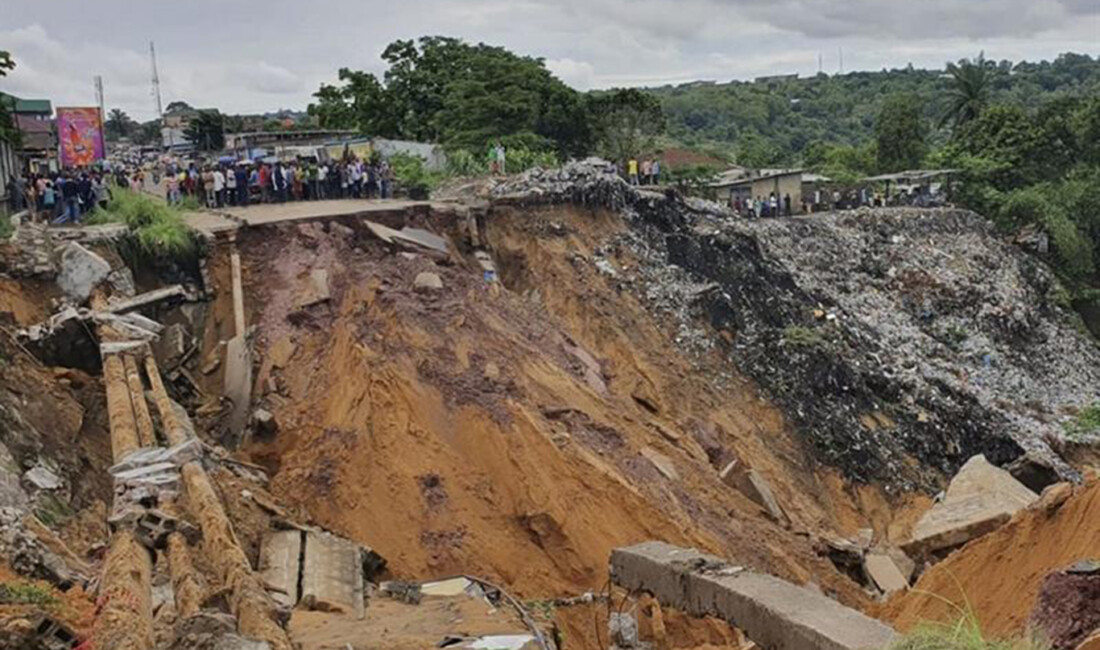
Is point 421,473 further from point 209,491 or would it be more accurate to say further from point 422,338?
point 209,491

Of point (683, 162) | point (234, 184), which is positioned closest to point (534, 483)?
point (234, 184)

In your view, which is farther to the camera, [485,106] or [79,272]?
[485,106]

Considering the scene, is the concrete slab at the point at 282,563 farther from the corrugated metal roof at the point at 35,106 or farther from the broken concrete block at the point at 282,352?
the corrugated metal roof at the point at 35,106

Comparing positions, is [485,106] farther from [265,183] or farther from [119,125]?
[119,125]

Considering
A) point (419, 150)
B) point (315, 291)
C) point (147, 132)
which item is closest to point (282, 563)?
point (315, 291)

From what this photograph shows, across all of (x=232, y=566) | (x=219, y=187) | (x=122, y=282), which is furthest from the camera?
(x=219, y=187)

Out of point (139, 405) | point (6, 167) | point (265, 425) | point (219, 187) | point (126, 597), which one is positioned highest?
point (6, 167)

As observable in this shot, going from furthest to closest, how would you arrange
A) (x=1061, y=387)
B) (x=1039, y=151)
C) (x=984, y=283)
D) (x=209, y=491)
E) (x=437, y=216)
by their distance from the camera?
1. (x=1039, y=151)
2. (x=984, y=283)
3. (x=1061, y=387)
4. (x=437, y=216)
5. (x=209, y=491)
